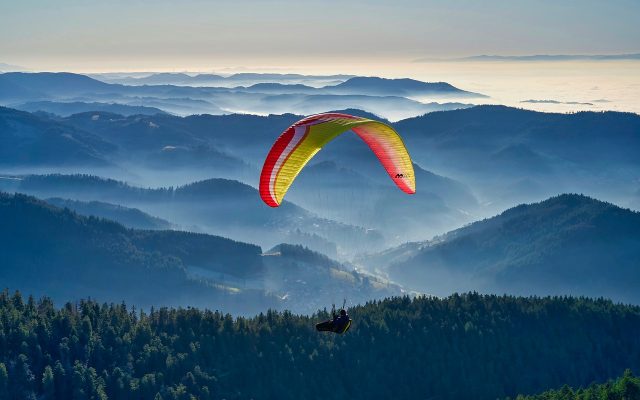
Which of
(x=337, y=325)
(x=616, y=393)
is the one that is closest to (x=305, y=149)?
(x=337, y=325)

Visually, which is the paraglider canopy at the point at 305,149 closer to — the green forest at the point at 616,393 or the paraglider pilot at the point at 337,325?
the paraglider pilot at the point at 337,325

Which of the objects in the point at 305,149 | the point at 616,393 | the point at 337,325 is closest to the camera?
the point at 337,325

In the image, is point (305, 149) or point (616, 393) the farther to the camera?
point (616, 393)

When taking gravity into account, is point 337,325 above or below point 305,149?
below

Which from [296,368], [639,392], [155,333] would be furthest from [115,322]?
[639,392]

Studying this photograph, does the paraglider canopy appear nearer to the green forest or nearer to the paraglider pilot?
the paraglider pilot

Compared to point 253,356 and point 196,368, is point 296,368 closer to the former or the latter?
point 253,356

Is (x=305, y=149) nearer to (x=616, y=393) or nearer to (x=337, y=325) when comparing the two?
(x=337, y=325)

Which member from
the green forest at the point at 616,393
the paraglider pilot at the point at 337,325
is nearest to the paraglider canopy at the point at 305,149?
the paraglider pilot at the point at 337,325

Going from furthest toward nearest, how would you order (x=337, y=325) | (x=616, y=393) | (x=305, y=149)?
(x=616, y=393), (x=305, y=149), (x=337, y=325)

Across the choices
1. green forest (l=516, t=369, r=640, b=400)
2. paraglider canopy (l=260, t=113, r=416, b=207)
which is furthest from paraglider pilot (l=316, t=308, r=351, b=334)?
green forest (l=516, t=369, r=640, b=400)
